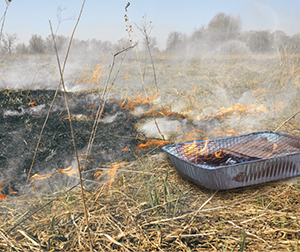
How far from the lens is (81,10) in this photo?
1656 mm

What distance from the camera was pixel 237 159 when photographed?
9.13ft

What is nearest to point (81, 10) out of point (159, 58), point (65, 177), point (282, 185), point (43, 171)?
point (65, 177)

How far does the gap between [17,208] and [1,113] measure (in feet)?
9.18

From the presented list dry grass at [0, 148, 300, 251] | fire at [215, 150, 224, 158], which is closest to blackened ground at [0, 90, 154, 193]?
dry grass at [0, 148, 300, 251]

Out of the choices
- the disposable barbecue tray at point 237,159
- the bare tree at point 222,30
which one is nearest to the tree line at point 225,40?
the bare tree at point 222,30

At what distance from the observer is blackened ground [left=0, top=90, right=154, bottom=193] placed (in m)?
3.10

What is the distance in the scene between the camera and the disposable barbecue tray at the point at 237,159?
2178 millimetres

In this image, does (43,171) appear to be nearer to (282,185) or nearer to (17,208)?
(17,208)

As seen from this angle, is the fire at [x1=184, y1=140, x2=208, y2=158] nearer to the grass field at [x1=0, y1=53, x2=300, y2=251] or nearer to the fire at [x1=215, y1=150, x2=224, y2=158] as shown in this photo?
the fire at [x1=215, y1=150, x2=224, y2=158]

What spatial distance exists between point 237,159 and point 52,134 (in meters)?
2.82

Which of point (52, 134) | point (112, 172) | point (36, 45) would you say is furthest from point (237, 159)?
point (36, 45)

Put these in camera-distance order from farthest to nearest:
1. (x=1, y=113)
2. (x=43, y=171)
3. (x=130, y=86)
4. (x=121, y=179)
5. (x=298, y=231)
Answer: (x=130, y=86), (x=1, y=113), (x=43, y=171), (x=121, y=179), (x=298, y=231)

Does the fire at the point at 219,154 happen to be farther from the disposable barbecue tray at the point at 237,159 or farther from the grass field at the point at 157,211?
the grass field at the point at 157,211

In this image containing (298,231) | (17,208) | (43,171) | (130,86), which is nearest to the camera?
(298,231)
